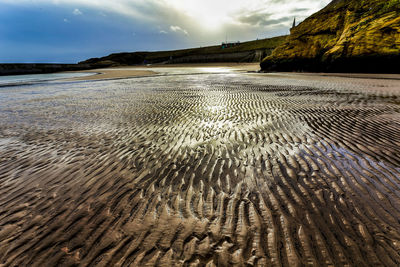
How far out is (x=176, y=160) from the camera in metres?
4.41

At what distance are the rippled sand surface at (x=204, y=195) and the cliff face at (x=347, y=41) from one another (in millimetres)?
20774

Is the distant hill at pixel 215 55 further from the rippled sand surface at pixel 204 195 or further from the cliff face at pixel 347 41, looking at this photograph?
the rippled sand surface at pixel 204 195

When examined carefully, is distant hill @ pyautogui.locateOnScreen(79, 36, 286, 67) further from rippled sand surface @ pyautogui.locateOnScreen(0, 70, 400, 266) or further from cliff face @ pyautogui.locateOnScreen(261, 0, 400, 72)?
rippled sand surface @ pyautogui.locateOnScreen(0, 70, 400, 266)

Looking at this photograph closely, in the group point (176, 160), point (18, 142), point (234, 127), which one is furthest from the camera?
point (234, 127)

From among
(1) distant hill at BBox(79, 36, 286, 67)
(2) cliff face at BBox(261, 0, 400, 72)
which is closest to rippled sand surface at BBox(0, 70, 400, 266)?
(2) cliff face at BBox(261, 0, 400, 72)

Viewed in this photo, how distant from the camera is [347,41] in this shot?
917 inches

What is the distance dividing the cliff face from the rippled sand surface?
20774 millimetres

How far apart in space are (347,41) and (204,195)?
29904mm

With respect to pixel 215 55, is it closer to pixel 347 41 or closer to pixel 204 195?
pixel 347 41

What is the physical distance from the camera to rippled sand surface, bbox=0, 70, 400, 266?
2191mm

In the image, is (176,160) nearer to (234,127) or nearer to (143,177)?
(143,177)

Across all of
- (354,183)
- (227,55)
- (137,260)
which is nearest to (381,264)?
(354,183)

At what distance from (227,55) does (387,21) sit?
71175mm

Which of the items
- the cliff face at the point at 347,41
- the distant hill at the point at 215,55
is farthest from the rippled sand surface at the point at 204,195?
the distant hill at the point at 215,55
